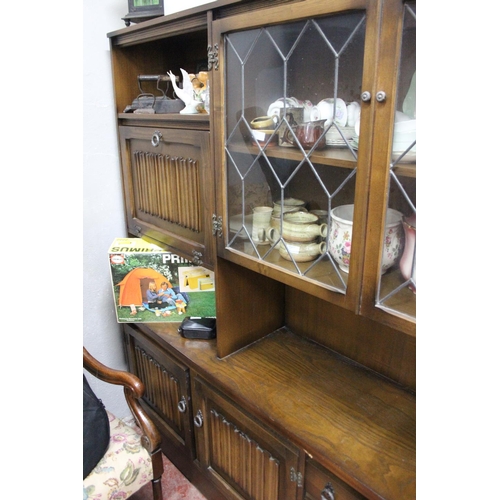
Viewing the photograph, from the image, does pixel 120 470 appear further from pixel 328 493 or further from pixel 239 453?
pixel 328 493

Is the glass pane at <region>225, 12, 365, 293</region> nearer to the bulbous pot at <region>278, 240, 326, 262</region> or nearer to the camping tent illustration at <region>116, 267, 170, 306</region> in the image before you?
the bulbous pot at <region>278, 240, 326, 262</region>

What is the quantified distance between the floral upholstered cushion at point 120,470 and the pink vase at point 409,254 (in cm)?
109

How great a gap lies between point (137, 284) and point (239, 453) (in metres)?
0.72

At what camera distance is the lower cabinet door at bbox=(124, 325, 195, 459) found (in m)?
1.53

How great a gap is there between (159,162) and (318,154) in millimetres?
715

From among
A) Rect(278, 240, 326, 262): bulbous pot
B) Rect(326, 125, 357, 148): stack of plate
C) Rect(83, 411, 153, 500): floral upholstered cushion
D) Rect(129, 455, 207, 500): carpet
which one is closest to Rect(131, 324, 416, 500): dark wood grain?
Rect(83, 411, 153, 500): floral upholstered cushion

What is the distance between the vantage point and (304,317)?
148cm

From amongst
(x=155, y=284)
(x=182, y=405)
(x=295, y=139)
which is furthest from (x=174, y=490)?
(x=295, y=139)

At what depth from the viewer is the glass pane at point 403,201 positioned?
0.67m

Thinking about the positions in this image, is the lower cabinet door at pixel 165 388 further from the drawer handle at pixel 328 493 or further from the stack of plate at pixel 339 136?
the stack of plate at pixel 339 136

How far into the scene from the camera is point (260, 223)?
3.75 ft

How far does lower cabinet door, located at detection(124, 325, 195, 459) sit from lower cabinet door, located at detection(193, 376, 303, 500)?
6 centimetres
